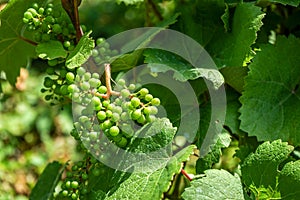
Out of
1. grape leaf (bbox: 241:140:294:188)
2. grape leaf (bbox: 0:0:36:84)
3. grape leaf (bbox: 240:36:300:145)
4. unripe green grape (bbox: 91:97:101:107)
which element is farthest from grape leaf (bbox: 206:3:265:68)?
grape leaf (bbox: 0:0:36:84)

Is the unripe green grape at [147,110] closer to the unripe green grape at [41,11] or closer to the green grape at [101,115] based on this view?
the green grape at [101,115]

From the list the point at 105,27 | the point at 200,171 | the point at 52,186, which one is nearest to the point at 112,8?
the point at 105,27

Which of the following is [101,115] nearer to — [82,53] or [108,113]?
[108,113]

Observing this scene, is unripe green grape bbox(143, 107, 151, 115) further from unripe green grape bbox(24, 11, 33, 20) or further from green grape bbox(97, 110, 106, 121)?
unripe green grape bbox(24, 11, 33, 20)

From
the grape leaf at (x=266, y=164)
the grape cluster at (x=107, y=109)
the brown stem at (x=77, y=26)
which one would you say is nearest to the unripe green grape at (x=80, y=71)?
the grape cluster at (x=107, y=109)

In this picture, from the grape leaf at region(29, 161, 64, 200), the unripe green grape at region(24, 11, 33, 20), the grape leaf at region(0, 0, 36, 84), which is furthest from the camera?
the grape leaf at region(29, 161, 64, 200)

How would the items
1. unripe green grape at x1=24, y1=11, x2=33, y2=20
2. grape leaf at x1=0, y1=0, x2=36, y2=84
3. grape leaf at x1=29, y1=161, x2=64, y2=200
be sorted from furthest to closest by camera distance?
grape leaf at x1=29, y1=161, x2=64, y2=200, grape leaf at x1=0, y1=0, x2=36, y2=84, unripe green grape at x1=24, y1=11, x2=33, y2=20

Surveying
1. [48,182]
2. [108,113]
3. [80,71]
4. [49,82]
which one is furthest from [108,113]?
[48,182]
